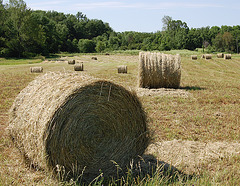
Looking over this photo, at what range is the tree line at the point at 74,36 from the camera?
5438 cm

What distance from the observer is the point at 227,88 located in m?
12.8

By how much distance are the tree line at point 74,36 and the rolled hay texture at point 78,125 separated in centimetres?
5209

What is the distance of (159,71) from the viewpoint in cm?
1185

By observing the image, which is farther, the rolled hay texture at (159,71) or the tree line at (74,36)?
the tree line at (74,36)

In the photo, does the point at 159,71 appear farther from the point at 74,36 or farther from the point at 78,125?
the point at 74,36

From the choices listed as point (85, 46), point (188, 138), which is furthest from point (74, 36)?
point (188, 138)

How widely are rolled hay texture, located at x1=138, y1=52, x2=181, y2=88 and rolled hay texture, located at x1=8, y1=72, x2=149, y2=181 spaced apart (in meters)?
7.39

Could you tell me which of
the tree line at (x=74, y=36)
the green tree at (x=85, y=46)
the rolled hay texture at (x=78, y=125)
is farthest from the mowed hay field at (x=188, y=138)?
the green tree at (x=85, y=46)

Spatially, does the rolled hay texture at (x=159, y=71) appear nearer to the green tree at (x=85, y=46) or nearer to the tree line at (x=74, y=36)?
the tree line at (x=74, y=36)

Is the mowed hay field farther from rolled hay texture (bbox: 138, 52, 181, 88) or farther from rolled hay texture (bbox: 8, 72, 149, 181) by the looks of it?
rolled hay texture (bbox: 138, 52, 181, 88)

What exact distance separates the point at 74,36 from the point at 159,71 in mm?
99086

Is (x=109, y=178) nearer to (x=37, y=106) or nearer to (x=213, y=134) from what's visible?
(x=37, y=106)

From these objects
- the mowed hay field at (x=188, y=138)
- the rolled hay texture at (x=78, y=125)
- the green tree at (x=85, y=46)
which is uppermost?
the green tree at (x=85, y=46)

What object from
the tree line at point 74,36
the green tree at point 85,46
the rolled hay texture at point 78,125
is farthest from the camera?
the green tree at point 85,46
